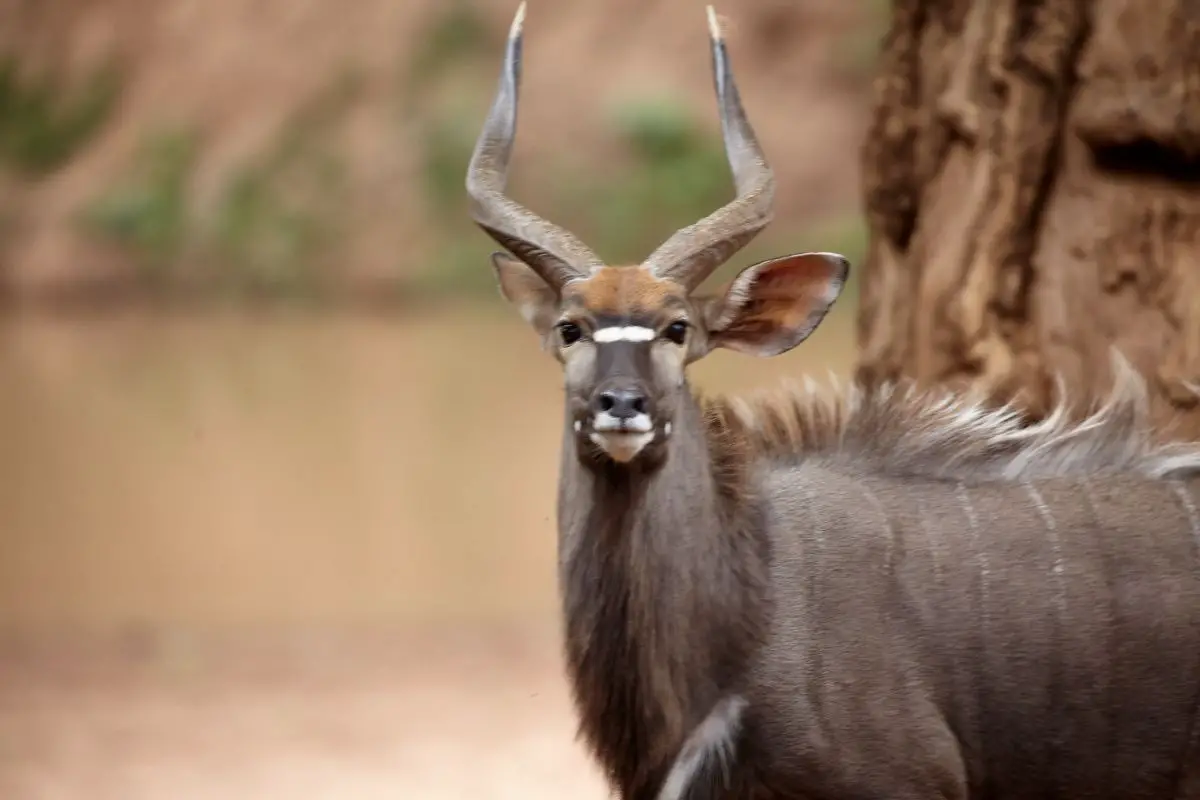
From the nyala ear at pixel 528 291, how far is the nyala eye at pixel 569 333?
0.57 feet

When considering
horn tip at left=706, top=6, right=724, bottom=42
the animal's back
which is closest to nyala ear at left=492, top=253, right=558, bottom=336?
the animal's back

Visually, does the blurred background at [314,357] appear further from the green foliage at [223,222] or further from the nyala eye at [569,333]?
the nyala eye at [569,333]

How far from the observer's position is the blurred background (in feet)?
25.6

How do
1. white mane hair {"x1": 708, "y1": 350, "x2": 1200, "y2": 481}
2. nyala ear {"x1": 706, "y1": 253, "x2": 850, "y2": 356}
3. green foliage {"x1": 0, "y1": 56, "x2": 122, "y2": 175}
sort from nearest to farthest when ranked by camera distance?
nyala ear {"x1": 706, "y1": 253, "x2": 850, "y2": 356} → white mane hair {"x1": 708, "y1": 350, "x2": 1200, "y2": 481} → green foliage {"x1": 0, "y1": 56, "x2": 122, "y2": 175}

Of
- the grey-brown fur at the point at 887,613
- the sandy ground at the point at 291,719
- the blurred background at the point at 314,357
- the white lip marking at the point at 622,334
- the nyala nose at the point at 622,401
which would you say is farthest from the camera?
the blurred background at the point at 314,357

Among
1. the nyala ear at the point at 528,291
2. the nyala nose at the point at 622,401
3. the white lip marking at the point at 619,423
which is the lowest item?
the white lip marking at the point at 619,423

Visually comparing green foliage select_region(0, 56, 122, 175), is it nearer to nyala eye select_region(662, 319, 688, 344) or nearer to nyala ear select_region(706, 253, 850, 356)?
nyala ear select_region(706, 253, 850, 356)

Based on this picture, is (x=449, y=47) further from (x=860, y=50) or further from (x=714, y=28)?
(x=714, y=28)

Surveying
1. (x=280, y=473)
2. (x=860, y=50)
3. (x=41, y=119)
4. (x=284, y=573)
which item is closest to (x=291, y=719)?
(x=284, y=573)

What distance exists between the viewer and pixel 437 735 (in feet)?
24.7

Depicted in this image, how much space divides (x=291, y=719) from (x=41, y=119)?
11.5 meters

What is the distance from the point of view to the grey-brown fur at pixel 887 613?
3.42 metres

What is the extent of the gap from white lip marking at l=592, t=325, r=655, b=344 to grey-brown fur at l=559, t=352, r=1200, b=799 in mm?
251

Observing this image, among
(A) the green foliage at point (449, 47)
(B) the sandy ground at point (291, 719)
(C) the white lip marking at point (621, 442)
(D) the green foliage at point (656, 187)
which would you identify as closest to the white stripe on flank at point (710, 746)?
(C) the white lip marking at point (621, 442)
